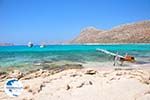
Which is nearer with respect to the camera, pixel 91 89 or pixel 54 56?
pixel 91 89

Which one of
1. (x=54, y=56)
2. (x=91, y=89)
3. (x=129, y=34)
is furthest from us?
(x=129, y=34)

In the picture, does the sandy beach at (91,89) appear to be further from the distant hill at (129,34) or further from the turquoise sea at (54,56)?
the distant hill at (129,34)

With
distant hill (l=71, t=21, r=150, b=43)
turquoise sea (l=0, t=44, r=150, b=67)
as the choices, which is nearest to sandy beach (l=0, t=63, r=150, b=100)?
turquoise sea (l=0, t=44, r=150, b=67)

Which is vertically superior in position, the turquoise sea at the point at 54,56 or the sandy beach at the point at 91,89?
the sandy beach at the point at 91,89

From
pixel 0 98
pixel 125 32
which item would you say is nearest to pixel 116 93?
pixel 0 98

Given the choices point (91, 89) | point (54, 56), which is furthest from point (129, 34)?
point (91, 89)

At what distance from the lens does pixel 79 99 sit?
12.6 ft

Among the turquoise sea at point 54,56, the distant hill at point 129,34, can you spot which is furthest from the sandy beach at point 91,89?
the distant hill at point 129,34

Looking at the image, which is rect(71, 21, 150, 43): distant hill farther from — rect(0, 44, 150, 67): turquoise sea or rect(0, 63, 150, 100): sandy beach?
rect(0, 63, 150, 100): sandy beach

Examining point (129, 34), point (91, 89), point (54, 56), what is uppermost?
point (129, 34)

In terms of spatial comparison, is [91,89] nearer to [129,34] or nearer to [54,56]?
[54,56]

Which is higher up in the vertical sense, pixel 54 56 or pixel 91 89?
pixel 91 89

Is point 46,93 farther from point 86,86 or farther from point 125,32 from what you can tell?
point 125,32

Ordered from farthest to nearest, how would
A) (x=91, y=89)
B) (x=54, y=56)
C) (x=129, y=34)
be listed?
(x=129, y=34) → (x=54, y=56) → (x=91, y=89)
